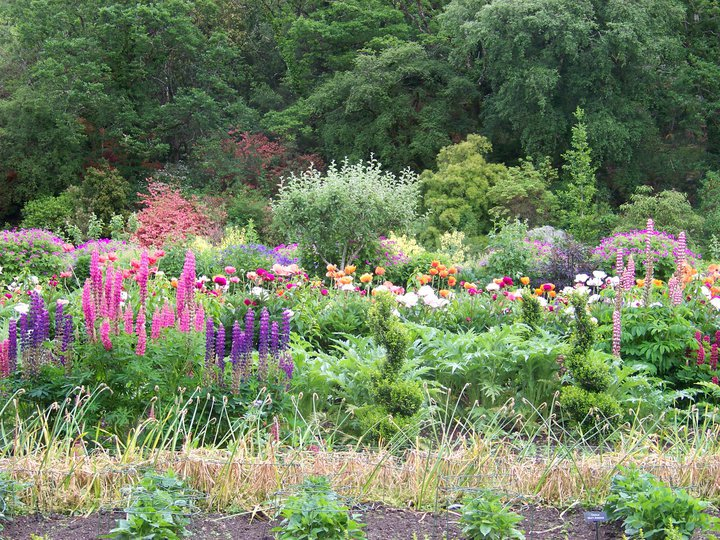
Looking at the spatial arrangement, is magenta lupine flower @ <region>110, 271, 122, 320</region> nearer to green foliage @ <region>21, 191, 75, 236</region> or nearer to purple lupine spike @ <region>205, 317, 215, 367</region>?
purple lupine spike @ <region>205, 317, 215, 367</region>

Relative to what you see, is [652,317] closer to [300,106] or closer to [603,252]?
[603,252]

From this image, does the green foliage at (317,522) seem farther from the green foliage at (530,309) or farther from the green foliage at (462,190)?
the green foliage at (462,190)

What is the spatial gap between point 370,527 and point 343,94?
19.1 m

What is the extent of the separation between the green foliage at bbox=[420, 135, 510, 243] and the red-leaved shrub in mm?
→ 5018

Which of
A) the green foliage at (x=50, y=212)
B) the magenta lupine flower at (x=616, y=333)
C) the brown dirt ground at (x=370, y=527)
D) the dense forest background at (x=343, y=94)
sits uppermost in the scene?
the dense forest background at (x=343, y=94)

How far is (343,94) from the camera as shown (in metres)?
21.5

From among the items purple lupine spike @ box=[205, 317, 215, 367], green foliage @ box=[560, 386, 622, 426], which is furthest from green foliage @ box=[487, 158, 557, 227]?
purple lupine spike @ box=[205, 317, 215, 367]

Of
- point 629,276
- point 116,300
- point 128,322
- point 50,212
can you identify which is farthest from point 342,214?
point 50,212

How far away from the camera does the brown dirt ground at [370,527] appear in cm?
313

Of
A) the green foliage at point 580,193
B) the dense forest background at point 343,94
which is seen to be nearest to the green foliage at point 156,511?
the green foliage at point 580,193

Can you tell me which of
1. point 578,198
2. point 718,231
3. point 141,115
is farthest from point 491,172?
point 141,115

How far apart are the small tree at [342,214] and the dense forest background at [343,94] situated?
748cm

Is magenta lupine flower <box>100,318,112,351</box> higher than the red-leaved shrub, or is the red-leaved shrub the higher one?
magenta lupine flower <box>100,318,112,351</box>

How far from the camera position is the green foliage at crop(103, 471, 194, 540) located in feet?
9.40
